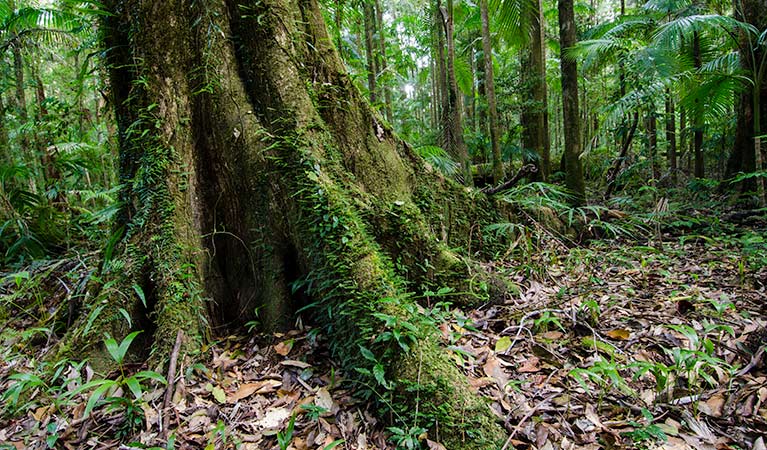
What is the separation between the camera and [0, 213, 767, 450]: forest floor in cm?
165

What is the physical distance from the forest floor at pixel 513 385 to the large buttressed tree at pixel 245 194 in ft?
0.75

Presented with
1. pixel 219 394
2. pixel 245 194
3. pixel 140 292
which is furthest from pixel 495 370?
pixel 140 292

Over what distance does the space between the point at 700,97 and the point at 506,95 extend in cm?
343

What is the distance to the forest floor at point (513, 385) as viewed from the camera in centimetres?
165

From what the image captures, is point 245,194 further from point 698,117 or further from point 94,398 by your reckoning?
point 698,117

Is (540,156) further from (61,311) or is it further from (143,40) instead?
(61,311)

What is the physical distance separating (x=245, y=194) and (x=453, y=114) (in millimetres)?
5179

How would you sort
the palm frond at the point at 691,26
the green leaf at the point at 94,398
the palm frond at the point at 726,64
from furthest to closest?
the palm frond at the point at 726,64 → the palm frond at the point at 691,26 → the green leaf at the point at 94,398

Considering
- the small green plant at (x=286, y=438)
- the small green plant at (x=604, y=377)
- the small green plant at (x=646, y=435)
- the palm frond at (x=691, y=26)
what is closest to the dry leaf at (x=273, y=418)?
the small green plant at (x=286, y=438)

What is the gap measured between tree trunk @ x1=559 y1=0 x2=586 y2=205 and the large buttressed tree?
2765 mm

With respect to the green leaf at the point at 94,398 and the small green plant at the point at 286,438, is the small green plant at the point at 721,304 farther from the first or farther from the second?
the green leaf at the point at 94,398

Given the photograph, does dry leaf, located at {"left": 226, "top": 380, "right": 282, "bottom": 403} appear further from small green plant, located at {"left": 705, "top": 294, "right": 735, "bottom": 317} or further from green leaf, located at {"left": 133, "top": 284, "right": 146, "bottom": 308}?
small green plant, located at {"left": 705, "top": 294, "right": 735, "bottom": 317}

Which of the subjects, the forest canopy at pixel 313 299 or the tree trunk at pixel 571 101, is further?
the tree trunk at pixel 571 101

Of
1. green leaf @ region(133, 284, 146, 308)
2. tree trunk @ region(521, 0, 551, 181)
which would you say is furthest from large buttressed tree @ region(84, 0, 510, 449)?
tree trunk @ region(521, 0, 551, 181)
